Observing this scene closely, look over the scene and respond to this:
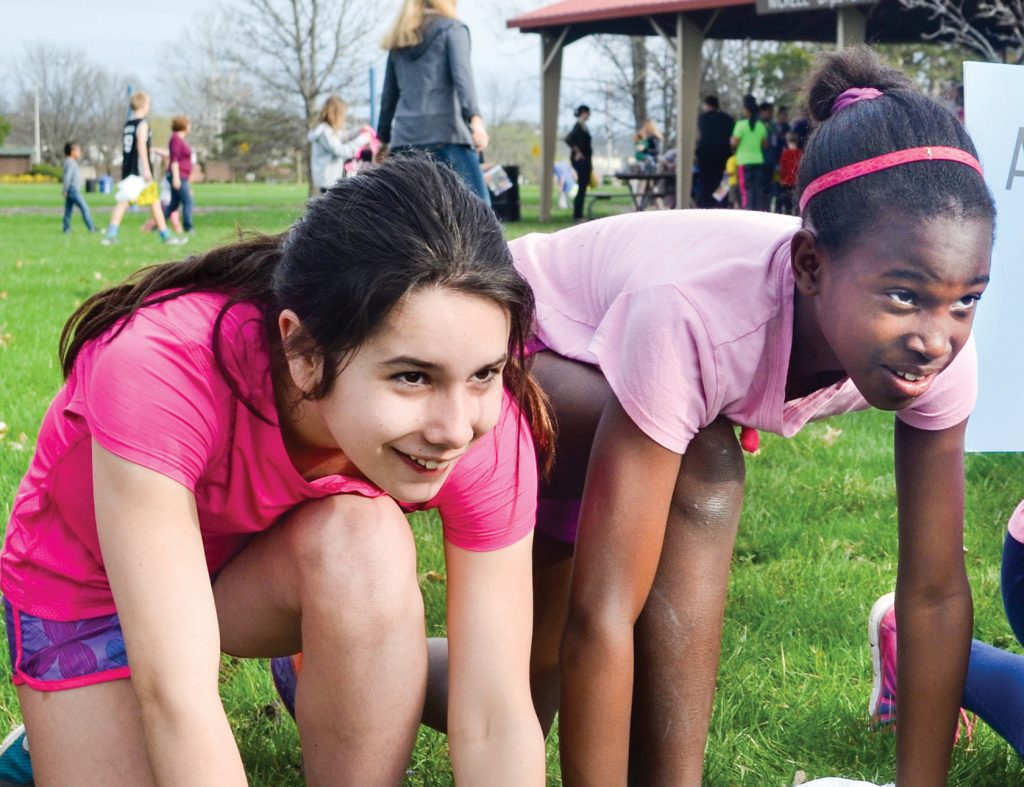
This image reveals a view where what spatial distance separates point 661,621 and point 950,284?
629 mm

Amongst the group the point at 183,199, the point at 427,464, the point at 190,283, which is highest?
the point at 190,283

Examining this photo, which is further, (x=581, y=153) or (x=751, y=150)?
(x=581, y=153)

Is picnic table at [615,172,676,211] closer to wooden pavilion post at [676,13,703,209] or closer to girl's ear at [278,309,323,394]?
wooden pavilion post at [676,13,703,209]

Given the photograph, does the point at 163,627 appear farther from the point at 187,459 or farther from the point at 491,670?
the point at 491,670

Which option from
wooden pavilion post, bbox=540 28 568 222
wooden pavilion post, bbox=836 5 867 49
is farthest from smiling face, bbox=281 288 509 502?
wooden pavilion post, bbox=540 28 568 222

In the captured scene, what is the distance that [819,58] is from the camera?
2.05 metres

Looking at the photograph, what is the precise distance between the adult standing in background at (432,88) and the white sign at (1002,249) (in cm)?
404

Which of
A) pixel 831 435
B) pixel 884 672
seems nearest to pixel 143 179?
pixel 831 435

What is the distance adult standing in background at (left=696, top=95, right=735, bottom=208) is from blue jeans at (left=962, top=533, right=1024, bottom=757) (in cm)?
1488

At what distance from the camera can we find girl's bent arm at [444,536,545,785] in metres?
1.89

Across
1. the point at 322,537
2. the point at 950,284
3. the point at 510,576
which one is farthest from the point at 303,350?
the point at 950,284

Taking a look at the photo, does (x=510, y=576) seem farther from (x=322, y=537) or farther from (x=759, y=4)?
(x=759, y=4)

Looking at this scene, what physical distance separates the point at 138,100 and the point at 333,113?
2.20 m

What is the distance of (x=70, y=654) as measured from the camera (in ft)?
6.40
